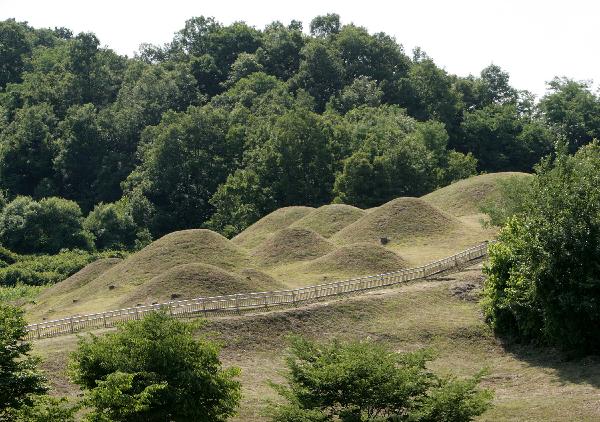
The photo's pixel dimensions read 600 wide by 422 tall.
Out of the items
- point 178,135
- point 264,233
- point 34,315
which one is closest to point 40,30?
point 178,135

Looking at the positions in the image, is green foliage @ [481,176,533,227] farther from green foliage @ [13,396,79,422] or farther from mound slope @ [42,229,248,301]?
green foliage @ [13,396,79,422]

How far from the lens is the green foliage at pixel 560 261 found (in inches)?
1865

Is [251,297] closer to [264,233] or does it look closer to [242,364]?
[242,364]

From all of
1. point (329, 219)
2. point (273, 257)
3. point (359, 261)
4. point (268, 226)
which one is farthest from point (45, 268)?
point (359, 261)

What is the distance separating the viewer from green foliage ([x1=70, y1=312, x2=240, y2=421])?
35.8m

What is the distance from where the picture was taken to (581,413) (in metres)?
40.8

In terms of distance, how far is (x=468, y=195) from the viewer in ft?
284

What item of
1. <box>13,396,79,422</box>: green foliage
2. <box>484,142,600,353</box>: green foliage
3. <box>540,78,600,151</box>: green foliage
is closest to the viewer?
<box>13,396,79,422</box>: green foliage

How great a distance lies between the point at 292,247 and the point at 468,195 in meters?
21.9

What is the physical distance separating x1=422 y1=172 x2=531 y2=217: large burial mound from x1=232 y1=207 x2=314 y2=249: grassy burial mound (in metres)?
11.2

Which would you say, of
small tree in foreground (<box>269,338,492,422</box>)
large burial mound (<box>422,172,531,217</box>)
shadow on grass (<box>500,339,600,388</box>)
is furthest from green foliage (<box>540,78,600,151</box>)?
small tree in foreground (<box>269,338,492,422</box>)

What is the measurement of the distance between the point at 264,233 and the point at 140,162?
150 feet

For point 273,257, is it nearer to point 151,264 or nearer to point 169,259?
point 169,259

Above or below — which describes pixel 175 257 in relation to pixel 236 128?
below
